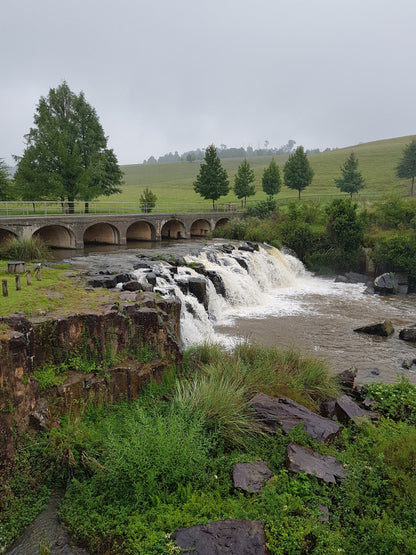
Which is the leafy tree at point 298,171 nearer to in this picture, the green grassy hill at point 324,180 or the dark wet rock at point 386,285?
the green grassy hill at point 324,180

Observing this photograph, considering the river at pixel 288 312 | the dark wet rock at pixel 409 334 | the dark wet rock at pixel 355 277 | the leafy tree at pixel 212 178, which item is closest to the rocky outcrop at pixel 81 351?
the river at pixel 288 312

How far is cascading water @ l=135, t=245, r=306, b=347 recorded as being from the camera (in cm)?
1597

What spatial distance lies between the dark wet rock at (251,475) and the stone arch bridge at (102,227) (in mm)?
24038

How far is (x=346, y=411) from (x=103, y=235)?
30.5 meters

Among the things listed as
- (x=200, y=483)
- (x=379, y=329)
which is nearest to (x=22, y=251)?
(x=200, y=483)

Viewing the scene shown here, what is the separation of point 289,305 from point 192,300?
7.23m

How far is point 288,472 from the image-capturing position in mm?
6332

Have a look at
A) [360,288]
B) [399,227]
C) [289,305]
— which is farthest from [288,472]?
[399,227]

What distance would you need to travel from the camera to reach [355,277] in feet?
97.8

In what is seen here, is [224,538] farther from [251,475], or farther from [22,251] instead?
[22,251]

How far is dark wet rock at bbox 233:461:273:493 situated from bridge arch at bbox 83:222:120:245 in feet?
95.2

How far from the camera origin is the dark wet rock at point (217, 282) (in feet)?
66.0

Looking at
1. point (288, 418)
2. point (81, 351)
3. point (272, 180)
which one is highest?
point (272, 180)

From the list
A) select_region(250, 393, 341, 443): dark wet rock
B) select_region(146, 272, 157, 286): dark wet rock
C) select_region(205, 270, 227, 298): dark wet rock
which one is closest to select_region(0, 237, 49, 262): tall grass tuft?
select_region(146, 272, 157, 286): dark wet rock
